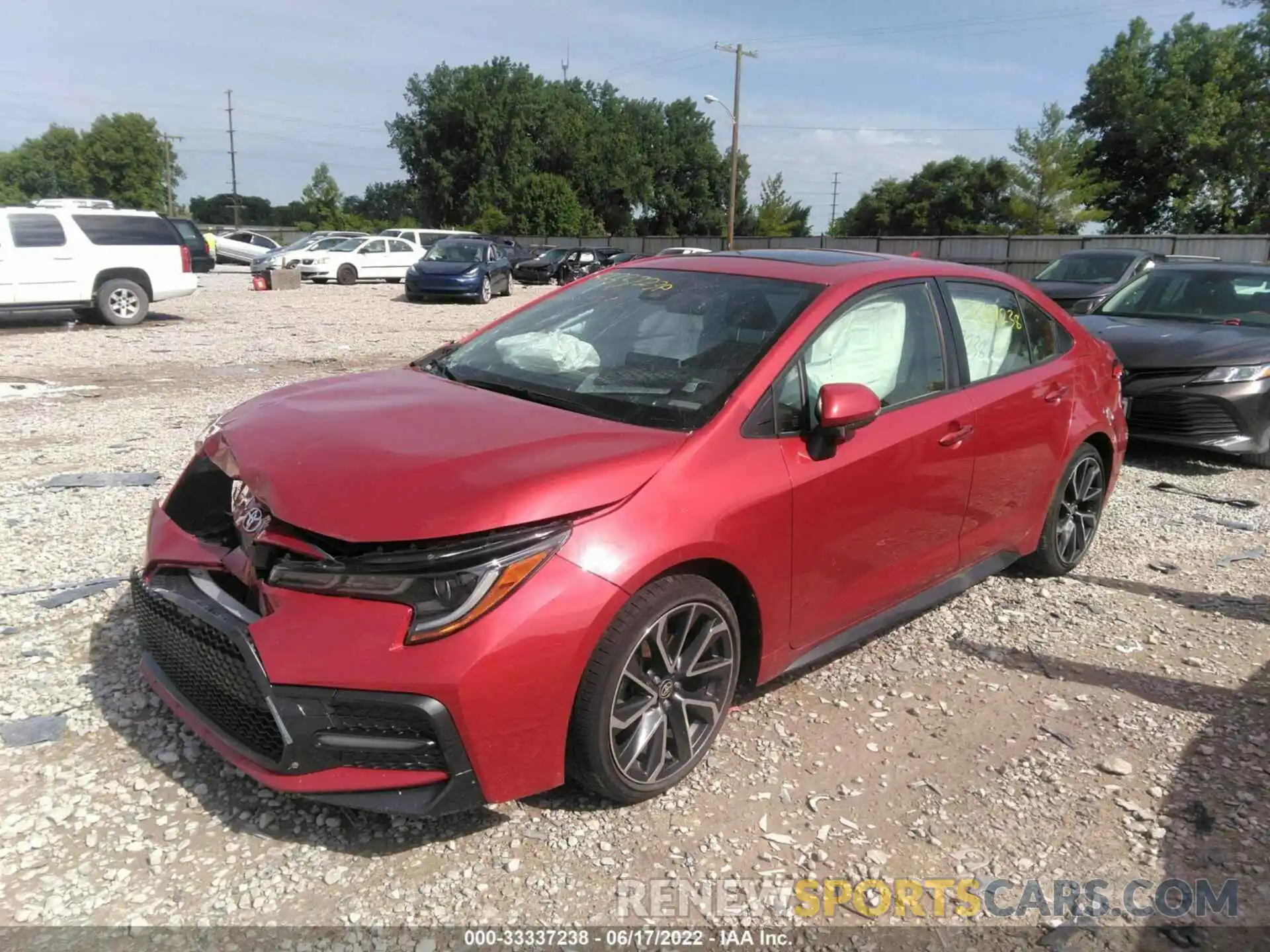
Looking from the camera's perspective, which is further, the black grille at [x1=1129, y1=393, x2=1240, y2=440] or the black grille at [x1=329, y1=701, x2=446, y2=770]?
the black grille at [x1=1129, y1=393, x2=1240, y2=440]

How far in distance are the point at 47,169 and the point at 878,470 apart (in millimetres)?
102273

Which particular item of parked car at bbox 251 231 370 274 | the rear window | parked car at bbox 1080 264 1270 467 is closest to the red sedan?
parked car at bbox 1080 264 1270 467

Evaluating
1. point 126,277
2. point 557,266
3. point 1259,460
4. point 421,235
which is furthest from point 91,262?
point 557,266

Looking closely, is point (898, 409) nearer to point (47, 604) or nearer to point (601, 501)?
point (601, 501)

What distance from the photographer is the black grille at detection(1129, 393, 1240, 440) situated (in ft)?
23.5

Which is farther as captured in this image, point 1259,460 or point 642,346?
point 1259,460

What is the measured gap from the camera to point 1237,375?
23.2ft

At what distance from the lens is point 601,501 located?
8.82 ft

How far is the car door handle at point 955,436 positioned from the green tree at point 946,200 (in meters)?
56.7

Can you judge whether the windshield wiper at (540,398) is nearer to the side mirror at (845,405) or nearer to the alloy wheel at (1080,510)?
the side mirror at (845,405)

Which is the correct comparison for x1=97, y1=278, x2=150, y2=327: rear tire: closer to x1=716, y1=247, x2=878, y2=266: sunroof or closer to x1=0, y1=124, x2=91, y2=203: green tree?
x1=716, y1=247, x2=878, y2=266: sunroof

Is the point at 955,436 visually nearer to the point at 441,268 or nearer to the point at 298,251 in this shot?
the point at 441,268

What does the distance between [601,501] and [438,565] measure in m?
0.50

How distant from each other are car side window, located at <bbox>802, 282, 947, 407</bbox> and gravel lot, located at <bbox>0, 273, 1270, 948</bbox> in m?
1.22
